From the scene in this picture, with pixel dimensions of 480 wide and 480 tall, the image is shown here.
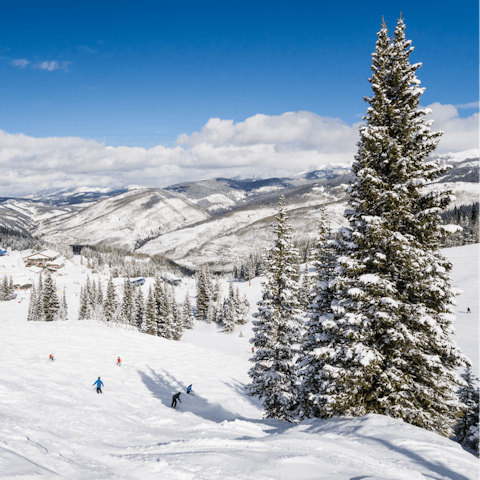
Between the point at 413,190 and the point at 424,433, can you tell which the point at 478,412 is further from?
the point at 413,190

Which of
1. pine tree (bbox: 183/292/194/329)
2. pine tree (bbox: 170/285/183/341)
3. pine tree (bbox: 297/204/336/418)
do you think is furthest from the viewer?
pine tree (bbox: 183/292/194/329)

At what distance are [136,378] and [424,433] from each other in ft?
82.6

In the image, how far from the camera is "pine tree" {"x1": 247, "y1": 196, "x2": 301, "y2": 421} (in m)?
20.2

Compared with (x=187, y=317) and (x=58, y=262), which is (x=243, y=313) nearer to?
(x=187, y=317)

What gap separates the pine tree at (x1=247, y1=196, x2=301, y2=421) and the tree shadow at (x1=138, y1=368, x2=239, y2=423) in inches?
176

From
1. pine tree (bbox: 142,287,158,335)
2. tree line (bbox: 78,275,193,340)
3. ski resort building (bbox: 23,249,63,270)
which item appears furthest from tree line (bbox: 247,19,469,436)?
ski resort building (bbox: 23,249,63,270)

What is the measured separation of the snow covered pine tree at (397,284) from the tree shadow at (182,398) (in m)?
14.3

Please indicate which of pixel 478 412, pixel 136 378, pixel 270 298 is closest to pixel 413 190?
pixel 270 298

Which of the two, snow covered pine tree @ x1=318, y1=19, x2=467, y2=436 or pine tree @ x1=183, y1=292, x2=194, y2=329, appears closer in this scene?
snow covered pine tree @ x1=318, y1=19, x2=467, y2=436

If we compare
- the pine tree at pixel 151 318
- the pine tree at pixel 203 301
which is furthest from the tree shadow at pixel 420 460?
the pine tree at pixel 203 301

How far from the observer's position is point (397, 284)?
11578 mm

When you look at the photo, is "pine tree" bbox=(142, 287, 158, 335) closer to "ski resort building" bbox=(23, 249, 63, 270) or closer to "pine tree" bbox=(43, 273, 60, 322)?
"pine tree" bbox=(43, 273, 60, 322)

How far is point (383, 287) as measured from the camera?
10.6 meters

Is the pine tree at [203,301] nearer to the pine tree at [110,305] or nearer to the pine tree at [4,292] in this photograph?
the pine tree at [110,305]
